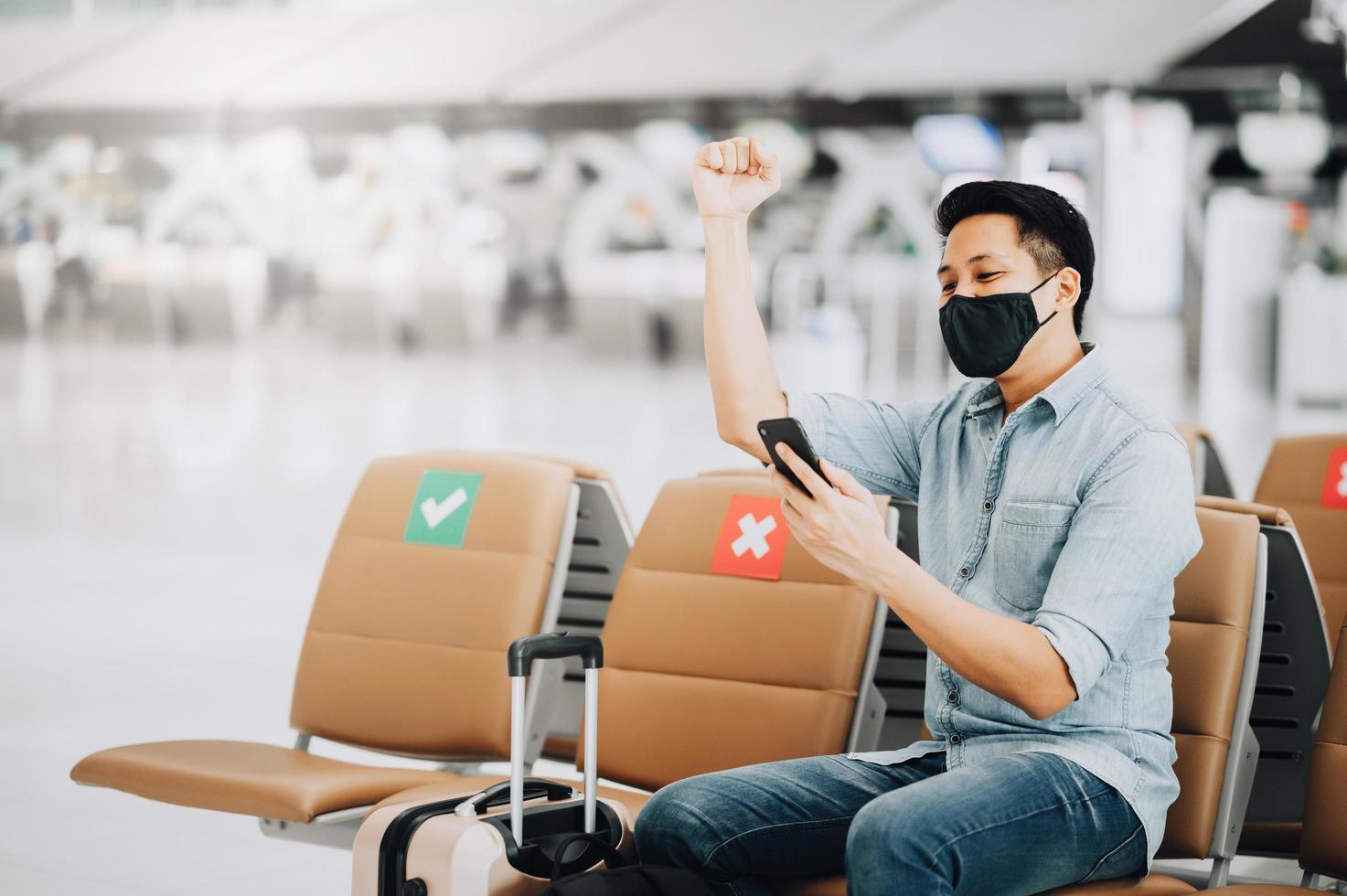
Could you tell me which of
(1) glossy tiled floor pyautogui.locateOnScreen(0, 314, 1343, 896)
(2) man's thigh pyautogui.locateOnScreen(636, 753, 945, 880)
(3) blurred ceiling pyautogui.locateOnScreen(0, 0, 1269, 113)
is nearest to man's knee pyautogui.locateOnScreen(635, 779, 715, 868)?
(2) man's thigh pyautogui.locateOnScreen(636, 753, 945, 880)

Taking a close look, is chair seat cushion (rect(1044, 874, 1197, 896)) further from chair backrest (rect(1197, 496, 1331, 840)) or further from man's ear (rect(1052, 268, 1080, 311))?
man's ear (rect(1052, 268, 1080, 311))

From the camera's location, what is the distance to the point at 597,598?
9.28 feet

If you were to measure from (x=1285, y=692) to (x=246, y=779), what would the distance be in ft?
5.27

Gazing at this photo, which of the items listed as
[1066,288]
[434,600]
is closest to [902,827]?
[1066,288]

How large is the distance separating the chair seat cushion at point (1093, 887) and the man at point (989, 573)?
14 millimetres

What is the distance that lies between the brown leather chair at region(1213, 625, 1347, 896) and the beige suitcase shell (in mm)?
915

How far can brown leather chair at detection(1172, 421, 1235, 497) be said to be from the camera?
10.3 ft

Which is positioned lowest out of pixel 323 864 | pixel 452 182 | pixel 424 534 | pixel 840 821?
pixel 323 864

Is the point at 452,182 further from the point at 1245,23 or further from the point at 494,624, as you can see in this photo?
the point at 494,624

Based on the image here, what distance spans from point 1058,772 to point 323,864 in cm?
189

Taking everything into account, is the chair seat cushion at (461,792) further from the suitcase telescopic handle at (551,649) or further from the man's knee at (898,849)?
the man's knee at (898,849)

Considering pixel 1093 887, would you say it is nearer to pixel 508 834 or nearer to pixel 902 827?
pixel 902 827

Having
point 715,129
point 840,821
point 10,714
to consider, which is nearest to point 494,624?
point 840,821

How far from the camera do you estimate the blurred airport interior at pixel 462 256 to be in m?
5.72
